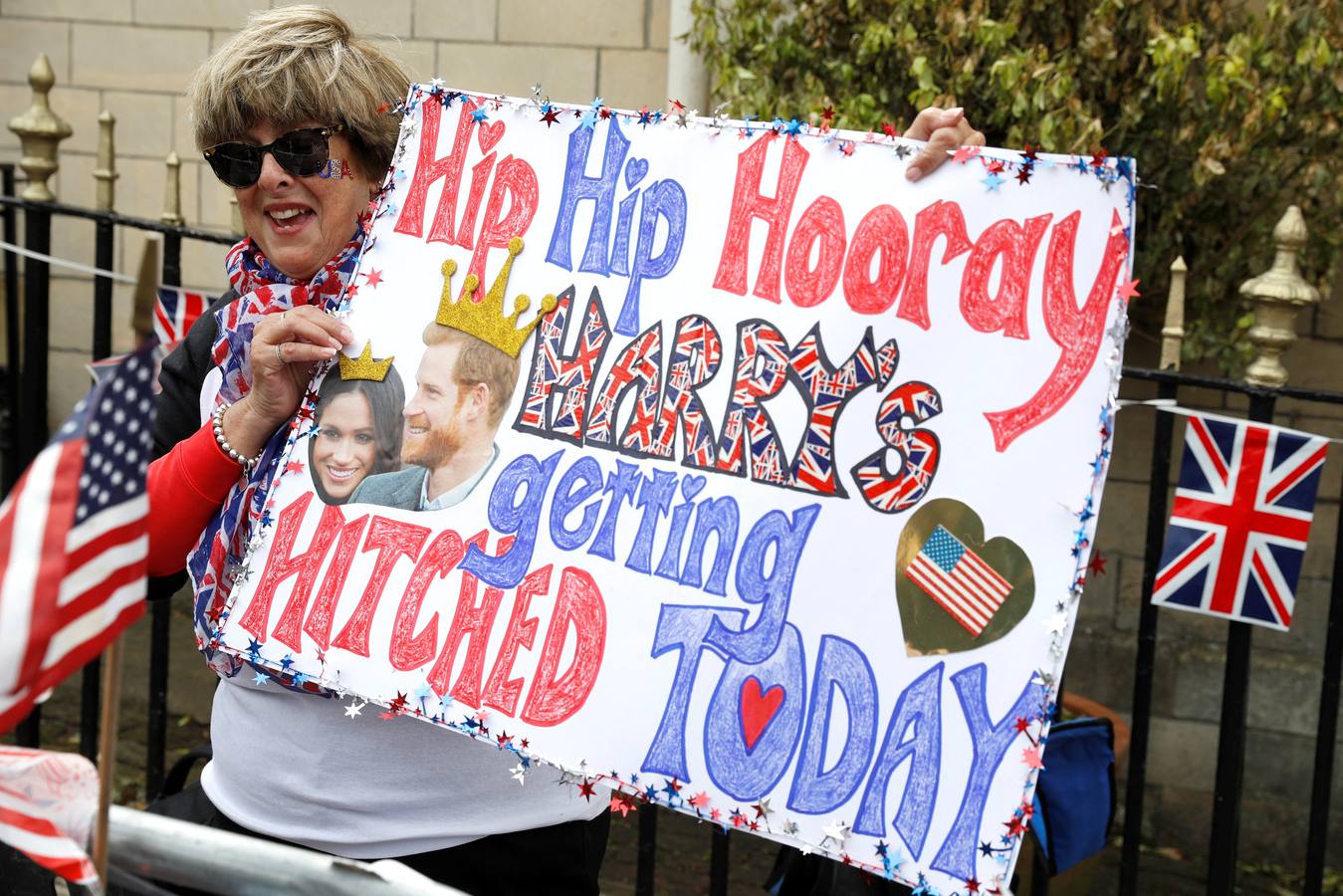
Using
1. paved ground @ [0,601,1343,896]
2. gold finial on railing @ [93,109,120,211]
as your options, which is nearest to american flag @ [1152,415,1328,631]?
paved ground @ [0,601,1343,896]

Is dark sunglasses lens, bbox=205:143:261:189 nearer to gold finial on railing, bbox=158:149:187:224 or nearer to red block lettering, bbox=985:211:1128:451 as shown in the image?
red block lettering, bbox=985:211:1128:451

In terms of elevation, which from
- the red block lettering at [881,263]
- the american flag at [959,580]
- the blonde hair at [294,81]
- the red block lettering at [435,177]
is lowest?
the american flag at [959,580]

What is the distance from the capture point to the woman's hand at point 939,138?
1.73 metres

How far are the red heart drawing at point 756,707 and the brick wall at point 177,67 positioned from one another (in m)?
3.91

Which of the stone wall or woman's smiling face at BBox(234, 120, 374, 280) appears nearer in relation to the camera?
woman's smiling face at BBox(234, 120, 374, 280)

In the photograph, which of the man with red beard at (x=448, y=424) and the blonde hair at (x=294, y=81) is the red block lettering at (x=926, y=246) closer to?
the man with red beard at (x=448, y=424)

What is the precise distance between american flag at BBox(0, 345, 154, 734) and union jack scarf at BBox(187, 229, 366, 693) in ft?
1.97

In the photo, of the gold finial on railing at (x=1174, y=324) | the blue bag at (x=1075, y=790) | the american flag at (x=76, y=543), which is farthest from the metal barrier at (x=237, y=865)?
the gold finial on railing at (x=1174, y=324)

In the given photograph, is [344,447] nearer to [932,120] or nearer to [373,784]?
[373,784]

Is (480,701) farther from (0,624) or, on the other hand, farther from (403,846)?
(0,624)

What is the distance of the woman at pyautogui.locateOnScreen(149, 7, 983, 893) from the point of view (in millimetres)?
1862

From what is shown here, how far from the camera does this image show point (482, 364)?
195cm

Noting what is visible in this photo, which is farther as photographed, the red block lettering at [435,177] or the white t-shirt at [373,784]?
the red block lettering at [435,177]

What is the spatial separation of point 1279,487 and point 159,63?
4.88 meters
